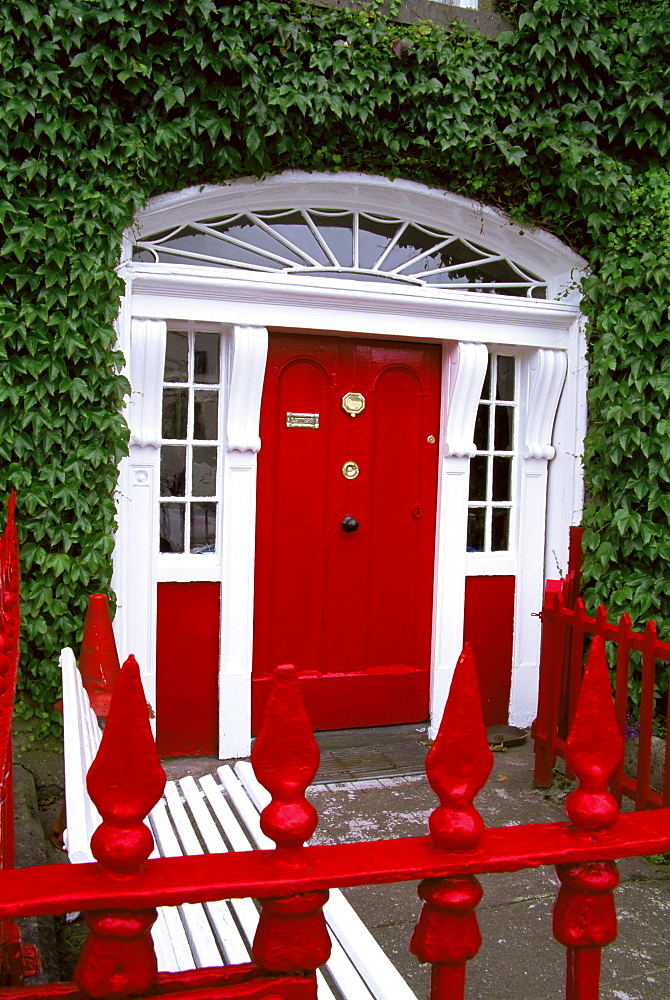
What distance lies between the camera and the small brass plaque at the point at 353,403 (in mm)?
5031

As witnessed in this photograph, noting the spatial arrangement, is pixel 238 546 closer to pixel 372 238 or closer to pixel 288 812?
pixel 372 238

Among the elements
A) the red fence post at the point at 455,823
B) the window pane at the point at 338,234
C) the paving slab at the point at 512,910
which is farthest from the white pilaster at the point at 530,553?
the red fence post at the point at 455,823

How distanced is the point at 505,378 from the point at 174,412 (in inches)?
87.7

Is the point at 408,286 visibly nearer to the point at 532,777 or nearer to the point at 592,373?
the point at 592,373

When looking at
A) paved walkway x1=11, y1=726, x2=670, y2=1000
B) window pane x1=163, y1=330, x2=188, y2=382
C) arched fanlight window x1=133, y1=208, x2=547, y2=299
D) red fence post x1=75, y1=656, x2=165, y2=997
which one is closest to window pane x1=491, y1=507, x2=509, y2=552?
paved walkway x1=11, y1=726, x2=670, y2=1000

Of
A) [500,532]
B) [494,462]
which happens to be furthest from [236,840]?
[494,462]

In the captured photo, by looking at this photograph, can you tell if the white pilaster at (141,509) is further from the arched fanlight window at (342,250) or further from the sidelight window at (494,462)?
the sidelight window at (494,462)

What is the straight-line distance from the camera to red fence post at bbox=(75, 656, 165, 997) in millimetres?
1062

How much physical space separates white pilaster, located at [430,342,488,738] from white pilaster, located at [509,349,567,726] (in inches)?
17.3

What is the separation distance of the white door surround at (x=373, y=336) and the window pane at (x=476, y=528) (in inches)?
4.5

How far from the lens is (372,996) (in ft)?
6.39

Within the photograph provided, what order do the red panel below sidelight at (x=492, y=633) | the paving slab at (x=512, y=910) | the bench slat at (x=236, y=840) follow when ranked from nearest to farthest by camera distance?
the bench slat at (x=236, y=840), the paving slab at (x=512, y=910), the red panel below sidelight at (x=492, y=633)

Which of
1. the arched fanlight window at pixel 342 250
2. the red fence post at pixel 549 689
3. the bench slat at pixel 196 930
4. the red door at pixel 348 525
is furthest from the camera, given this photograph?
the red door at pixel 348 525

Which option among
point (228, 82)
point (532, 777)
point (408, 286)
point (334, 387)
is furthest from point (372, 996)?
point (228, 82)
